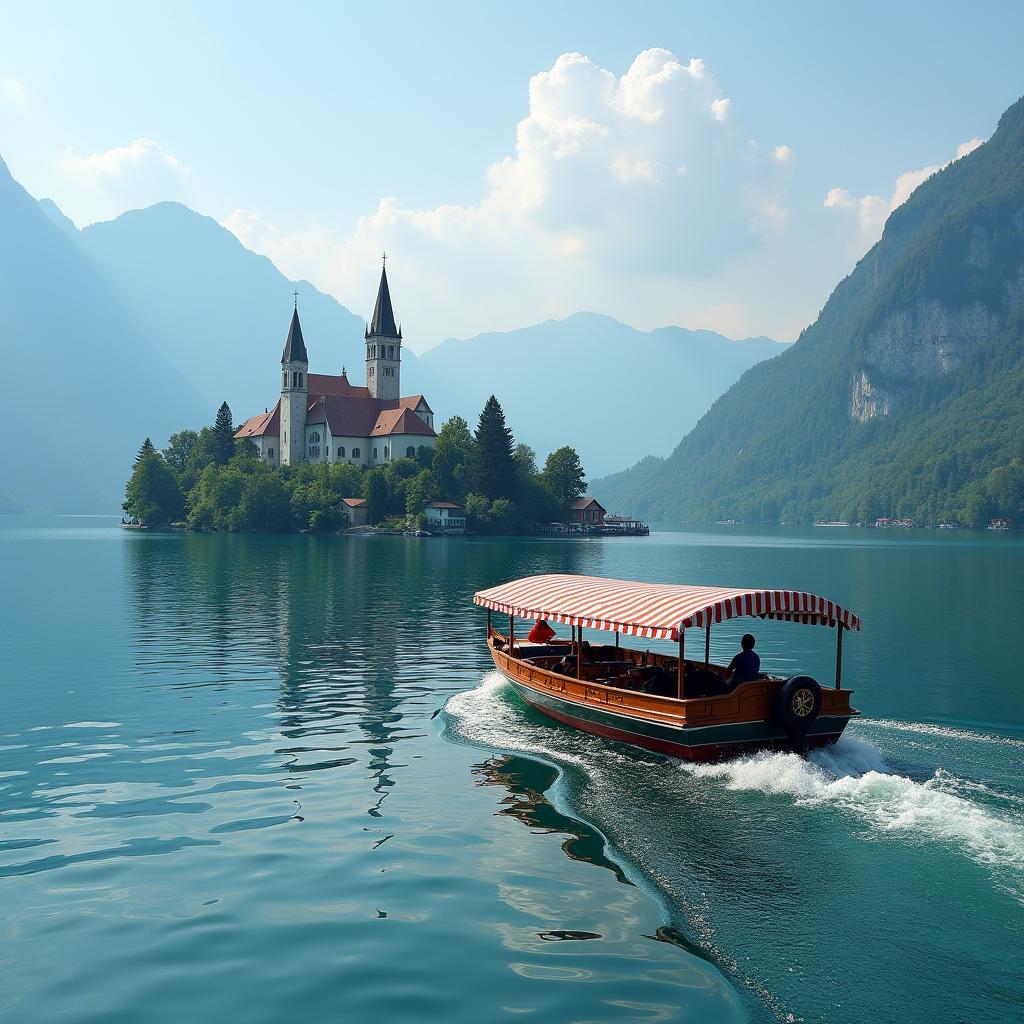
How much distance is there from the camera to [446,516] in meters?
155

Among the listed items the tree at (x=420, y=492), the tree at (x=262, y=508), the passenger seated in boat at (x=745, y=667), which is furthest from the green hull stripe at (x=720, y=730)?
the tree at (x=262, y=508)

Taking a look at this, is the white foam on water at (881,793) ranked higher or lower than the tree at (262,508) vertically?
lower

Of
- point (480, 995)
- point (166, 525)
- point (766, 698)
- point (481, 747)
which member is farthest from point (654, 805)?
point (166, 525)

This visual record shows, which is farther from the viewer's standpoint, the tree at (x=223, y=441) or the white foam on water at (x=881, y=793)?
the tree at (x=223, y=441)

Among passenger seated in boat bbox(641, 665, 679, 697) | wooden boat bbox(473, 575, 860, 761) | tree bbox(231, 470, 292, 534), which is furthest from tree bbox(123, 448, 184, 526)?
passenger seated in boat bbox(641, 665, 679, 697)

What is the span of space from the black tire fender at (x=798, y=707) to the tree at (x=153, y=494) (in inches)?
6717

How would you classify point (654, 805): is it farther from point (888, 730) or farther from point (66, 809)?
A: point (66, 809)

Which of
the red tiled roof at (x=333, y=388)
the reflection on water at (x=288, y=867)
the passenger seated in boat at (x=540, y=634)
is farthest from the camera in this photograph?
the red tiled roof at (x=333, y=388)

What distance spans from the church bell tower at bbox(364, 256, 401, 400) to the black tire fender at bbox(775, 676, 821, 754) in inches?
6746

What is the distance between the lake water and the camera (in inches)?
469

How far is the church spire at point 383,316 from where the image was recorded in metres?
185

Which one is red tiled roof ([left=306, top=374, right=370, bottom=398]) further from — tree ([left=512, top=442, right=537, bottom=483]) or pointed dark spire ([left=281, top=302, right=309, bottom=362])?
tree ([left=512, top=442, right=537, bottom=483])

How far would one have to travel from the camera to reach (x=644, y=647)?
3991 cm

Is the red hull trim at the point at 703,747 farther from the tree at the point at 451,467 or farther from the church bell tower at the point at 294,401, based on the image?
the church bell tower at the point at 294,401
